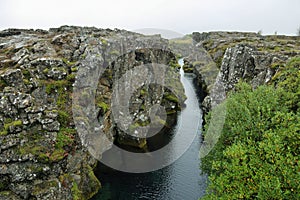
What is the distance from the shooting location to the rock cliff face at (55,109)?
43156mm

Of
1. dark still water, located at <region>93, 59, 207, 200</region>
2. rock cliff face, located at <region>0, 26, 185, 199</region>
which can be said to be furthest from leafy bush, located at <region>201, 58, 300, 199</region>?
rock cliff face, located at <region>0, 26, 185, 199</region>

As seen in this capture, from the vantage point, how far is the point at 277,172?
2322 centimetres

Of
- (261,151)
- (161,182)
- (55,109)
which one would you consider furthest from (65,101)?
(261,151)

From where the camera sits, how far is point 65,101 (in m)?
53.3

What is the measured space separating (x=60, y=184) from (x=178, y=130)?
1611 inches

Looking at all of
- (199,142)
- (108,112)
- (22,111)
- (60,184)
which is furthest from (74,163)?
(199,142)

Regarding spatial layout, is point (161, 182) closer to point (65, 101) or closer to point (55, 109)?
point (55, 109)

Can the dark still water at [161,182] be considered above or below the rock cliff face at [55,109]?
below

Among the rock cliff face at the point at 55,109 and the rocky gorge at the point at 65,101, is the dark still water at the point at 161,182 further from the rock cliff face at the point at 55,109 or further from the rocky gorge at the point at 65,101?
the rocky gorge at the point at 65,101

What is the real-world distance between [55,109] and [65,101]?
4141 mm

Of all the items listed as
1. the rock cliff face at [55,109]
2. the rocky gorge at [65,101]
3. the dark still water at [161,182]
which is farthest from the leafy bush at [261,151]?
the rock cliff face at [55,109]

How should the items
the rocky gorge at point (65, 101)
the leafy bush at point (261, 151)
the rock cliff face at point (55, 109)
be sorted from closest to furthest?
the leafy bush at point (261, 151), the rock cliff face at point (55, 109), the rocky gorge at point (65, 101)

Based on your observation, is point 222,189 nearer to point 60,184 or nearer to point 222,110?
point 222,110

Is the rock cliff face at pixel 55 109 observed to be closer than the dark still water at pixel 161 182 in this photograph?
Yes
